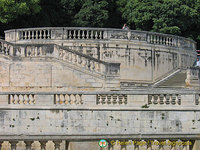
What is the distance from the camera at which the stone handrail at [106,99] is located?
17266mm

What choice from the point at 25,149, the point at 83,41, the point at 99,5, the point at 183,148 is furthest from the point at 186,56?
the point at 25,149

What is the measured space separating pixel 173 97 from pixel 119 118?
219 cm

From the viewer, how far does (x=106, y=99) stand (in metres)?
17.5

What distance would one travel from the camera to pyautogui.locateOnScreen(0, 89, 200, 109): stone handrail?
17.3m

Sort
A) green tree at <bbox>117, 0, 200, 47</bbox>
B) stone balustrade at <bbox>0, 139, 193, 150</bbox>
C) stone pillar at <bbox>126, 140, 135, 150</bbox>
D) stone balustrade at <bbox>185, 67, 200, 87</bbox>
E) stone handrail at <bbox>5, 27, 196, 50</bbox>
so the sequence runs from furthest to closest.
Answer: green tree at <bbox>117, 0, 200, 47</bbox> < stone handrail at <bbox>5, 27, 196, 50</bbox> < stone balustrade at <bbox>185, 67, 200, 87</bbox> < stone pillar at <bbox>126, 140, 135, 150</bbox> < stone balustrade at <bbox>0, 139, 193, 150</bbox>

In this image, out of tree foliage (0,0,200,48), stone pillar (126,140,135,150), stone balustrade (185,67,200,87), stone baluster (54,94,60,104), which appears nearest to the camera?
stone pillar (126,140,135,150)

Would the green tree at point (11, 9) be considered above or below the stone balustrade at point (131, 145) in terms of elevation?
above

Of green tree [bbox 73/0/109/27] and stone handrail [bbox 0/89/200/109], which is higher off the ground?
green tree [bbox 73/0/109/27]

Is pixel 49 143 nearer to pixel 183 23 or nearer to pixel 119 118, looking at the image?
pixel 119 118

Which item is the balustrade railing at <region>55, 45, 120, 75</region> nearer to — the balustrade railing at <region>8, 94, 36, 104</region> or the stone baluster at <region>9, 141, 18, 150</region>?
the balustrade railing at <region>8, 94, 36, 104</region>

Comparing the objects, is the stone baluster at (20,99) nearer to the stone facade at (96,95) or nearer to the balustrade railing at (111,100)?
the stone facade at (96,95)

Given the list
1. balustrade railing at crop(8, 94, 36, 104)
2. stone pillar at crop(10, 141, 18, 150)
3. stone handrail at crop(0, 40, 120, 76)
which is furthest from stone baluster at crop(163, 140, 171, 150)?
stone handrail at crop(0, 40, 120, 76)

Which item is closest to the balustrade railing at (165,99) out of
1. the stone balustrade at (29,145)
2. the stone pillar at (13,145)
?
the stone balustrade at (29,145)

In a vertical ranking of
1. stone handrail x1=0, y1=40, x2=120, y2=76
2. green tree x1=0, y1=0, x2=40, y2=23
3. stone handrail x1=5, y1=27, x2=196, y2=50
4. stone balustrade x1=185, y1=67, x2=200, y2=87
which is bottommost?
stone balustrade x1=185, y1=67, x2=200, y2=87
